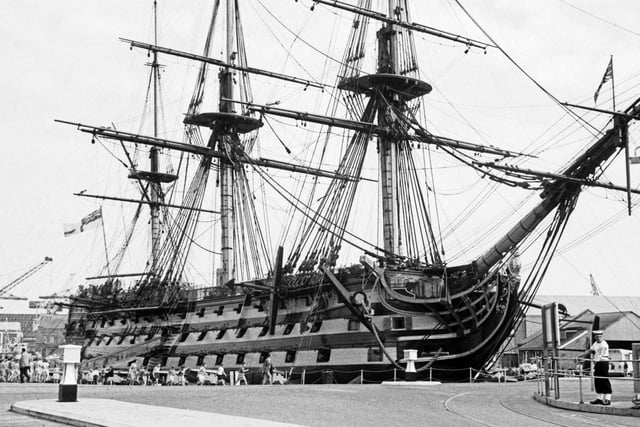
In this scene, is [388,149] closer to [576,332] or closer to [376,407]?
[576,332]

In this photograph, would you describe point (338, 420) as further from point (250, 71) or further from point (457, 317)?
point (250, 71)

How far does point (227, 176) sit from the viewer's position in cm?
5725

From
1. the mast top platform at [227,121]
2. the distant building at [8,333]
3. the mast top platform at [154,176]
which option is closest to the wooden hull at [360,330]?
the mast top platform at [227,121]

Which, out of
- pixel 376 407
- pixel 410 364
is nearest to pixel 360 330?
pixel 410 364

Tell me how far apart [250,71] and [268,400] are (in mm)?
37851

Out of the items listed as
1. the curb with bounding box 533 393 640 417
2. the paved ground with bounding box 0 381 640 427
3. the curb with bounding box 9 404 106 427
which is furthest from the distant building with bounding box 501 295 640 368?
the curb with bounding box 9 404 106 427

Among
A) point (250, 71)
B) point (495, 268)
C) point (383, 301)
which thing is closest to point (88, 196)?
point (250, 71)

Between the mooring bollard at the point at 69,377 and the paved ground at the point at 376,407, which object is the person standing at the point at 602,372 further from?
the mooring bollard at the point at 69,377

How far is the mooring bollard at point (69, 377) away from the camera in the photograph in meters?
16.8

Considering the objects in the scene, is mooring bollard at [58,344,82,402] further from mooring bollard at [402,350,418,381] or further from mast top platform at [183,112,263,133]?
mast top platform at [183,112,263,133]

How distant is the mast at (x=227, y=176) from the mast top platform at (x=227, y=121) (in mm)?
742

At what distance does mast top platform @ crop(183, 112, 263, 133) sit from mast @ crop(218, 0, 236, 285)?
0.74 m

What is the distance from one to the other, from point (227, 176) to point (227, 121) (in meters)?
3.74

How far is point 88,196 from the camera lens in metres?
66.1
